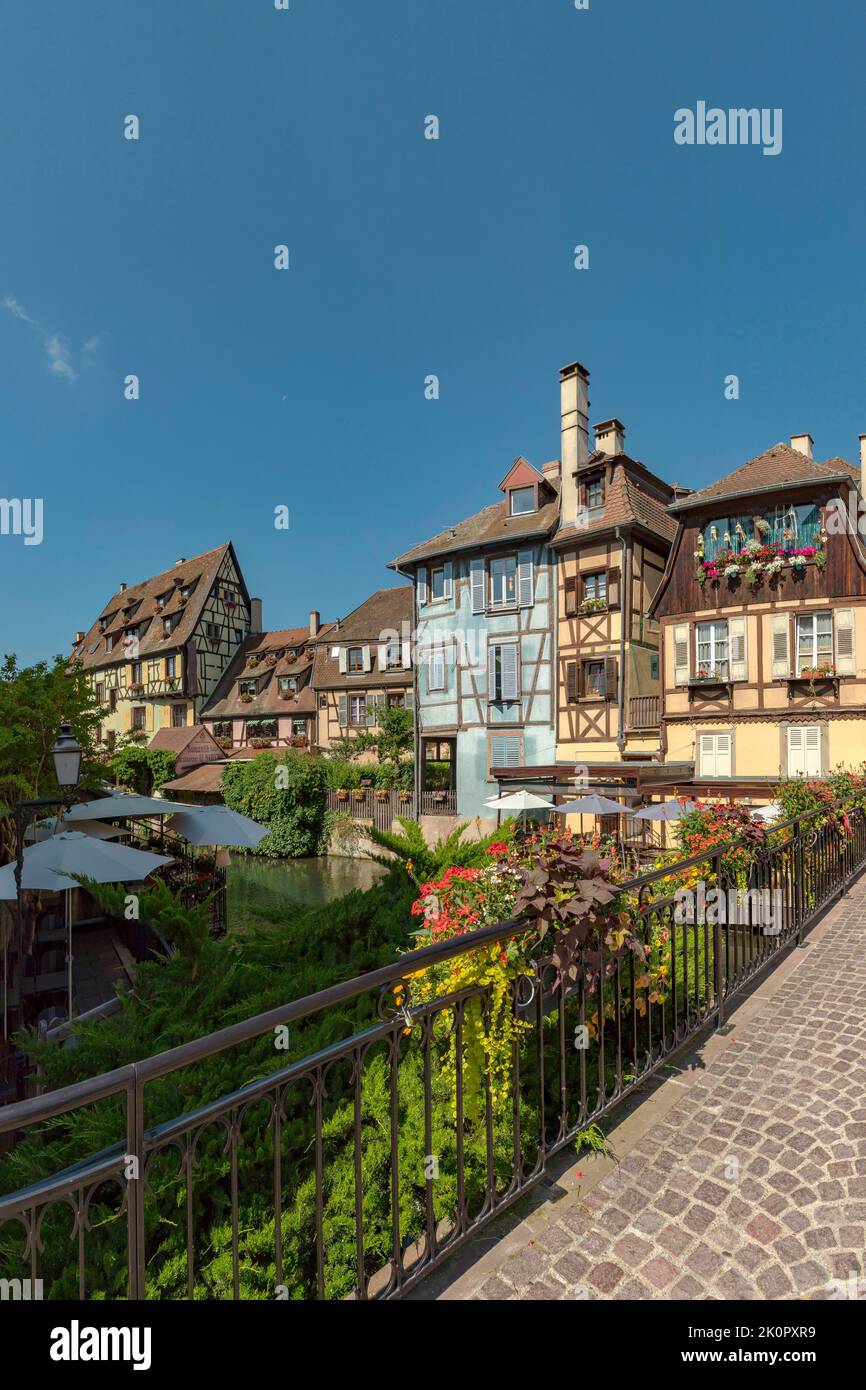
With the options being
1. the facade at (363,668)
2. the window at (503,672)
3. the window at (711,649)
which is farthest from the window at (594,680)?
the facade at (363,668)

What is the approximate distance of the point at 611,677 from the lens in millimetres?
21094

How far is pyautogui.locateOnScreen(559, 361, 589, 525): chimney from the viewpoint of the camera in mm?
22750

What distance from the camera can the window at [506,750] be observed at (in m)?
23.3

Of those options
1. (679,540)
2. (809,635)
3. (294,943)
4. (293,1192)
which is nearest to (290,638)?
(679,540)

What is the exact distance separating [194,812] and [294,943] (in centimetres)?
784

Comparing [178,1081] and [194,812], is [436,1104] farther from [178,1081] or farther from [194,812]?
[194,812]

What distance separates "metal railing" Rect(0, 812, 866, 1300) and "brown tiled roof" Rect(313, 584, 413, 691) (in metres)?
24.5

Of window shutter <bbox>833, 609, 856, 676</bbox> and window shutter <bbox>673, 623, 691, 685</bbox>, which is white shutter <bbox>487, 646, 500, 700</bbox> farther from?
window shutter <bbox>833, 609, 856, 676</bbox>

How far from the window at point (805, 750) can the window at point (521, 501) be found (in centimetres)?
1220

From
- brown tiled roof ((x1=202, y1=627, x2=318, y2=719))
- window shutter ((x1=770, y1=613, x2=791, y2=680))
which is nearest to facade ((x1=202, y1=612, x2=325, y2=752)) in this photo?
brown tiled roof ((x1=202, y1=627, x2=318, y2=719))

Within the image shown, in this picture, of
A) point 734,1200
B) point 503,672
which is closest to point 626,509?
point 503,672

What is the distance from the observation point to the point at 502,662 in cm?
2391
